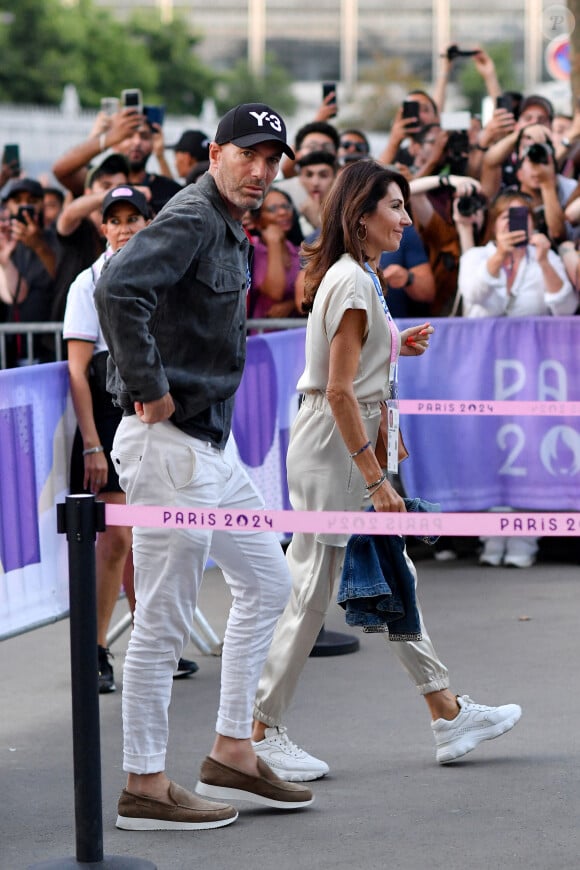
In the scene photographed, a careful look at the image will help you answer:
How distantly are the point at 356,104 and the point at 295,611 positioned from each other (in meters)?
106

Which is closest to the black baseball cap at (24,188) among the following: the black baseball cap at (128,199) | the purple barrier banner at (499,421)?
the purple barrier banner at (499,421)

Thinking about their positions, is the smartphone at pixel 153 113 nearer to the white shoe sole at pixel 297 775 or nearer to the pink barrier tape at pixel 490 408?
the pink barrier tape at pixel 490 408

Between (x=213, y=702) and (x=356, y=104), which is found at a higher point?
(x=356, y=104)

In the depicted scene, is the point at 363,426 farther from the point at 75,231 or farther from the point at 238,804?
the point at 75,231

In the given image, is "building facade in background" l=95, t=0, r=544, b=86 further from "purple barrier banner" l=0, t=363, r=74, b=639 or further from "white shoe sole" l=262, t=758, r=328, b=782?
"white shoe sole" l=262, t=758, r=328, b=782

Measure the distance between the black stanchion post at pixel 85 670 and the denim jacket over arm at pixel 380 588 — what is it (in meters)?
1.16

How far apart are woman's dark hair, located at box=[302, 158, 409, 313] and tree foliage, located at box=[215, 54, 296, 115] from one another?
11455 centimetres

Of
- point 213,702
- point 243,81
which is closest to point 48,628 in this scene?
point 213,702

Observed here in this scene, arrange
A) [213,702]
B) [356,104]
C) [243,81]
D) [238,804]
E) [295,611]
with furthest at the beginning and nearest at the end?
[243,81] < [356,104] < [213,702] < [295,611] < [238,804]

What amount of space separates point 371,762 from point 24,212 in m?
5.83

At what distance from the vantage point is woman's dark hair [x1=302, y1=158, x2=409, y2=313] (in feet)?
17.8

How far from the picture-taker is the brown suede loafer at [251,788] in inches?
200

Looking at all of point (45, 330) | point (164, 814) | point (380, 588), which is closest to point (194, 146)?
point (45, 330)

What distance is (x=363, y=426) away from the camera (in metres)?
5.27
